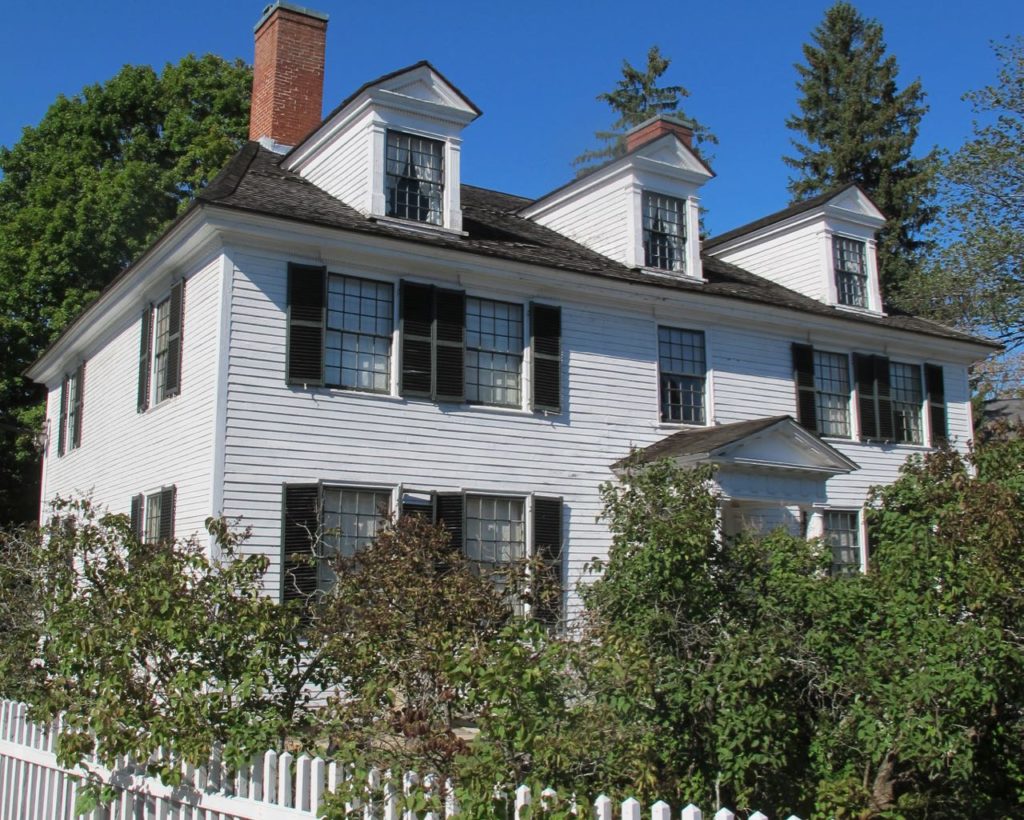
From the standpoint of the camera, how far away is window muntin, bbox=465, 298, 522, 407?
48.9 ft

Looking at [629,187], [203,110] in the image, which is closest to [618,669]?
[629,187]

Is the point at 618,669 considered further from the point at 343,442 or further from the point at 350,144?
the point at 350,144

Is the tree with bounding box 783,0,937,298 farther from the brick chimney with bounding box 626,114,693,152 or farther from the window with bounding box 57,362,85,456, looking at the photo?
the window with bounding box 57,362,85,456

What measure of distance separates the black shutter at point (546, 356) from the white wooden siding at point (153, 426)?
4683 mm

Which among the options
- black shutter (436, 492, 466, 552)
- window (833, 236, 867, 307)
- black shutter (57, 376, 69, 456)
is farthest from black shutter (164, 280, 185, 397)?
window (833, 236, 867, 307)

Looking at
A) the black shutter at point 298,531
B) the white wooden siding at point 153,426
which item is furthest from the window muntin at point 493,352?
the white wooden siding at point 153,426

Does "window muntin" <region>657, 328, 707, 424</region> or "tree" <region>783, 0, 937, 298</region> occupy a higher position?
"tree" <region>783, 0, 937, 298</region>

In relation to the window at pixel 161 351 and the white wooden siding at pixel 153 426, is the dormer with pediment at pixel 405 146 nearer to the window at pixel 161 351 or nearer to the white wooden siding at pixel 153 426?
the white wooden siding at pixel 153 426

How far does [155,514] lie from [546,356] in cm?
603

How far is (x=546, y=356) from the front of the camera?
15.4 metres

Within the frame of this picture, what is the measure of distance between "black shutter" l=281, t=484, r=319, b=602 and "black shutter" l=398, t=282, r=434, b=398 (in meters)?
2.01

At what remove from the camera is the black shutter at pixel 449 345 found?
14.3 m

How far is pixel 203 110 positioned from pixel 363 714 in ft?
93.8

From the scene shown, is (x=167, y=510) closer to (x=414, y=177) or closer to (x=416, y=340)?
(x=416, y=340)
